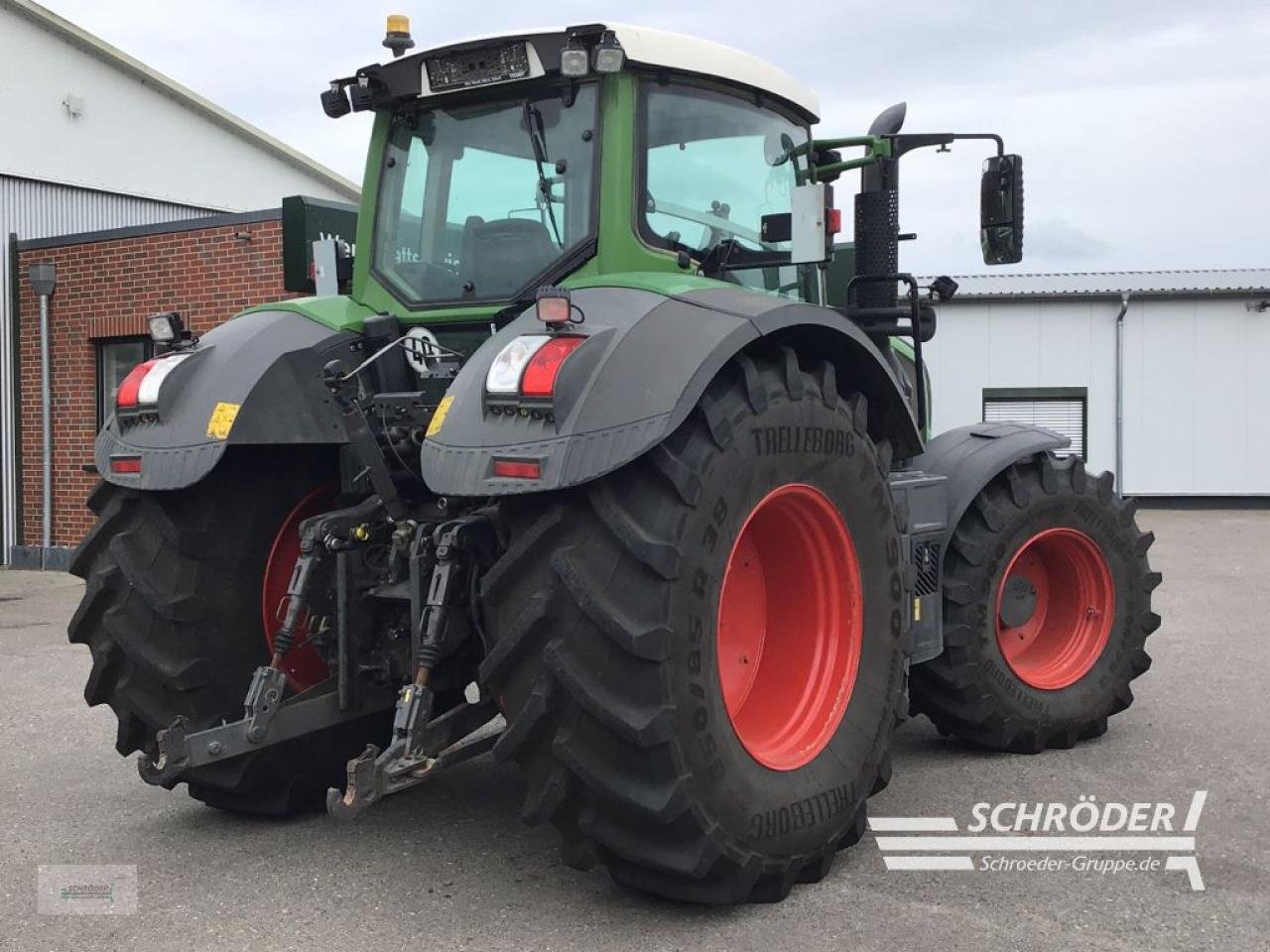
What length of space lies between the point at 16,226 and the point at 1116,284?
17.5 metres

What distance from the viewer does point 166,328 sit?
4461 millimetres

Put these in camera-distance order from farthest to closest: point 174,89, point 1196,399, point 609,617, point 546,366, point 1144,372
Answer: point 1144,372, point 1196,399, point 174,89, point 546,366, point 609,617

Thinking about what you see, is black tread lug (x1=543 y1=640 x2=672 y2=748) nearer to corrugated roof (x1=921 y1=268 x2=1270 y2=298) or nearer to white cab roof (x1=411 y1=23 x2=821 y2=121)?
white cab roof (x1=411 y1=23 x2=821 y2=121)

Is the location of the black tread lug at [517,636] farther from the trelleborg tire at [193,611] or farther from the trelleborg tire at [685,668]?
the trelleborg tire at [193,611]

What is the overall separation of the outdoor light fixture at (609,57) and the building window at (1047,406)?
769 inches

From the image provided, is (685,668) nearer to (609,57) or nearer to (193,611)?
(193,611)

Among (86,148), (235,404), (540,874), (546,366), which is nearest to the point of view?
(546,366)

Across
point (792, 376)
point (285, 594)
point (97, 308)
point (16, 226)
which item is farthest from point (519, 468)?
point (16, 226)

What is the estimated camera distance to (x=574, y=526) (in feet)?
11.1

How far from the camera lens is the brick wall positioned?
12172mm

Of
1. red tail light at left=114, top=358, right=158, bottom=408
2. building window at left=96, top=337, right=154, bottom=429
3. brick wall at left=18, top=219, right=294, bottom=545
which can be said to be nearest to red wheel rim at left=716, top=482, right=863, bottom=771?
red tail light at left=114, top=358, right=158, bottom=408

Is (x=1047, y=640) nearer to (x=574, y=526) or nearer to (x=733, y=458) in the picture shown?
(x=733, y=458)

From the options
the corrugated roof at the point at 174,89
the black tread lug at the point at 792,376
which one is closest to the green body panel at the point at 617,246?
the black tread lug at the point at 792,376

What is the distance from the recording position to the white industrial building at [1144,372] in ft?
73.6
